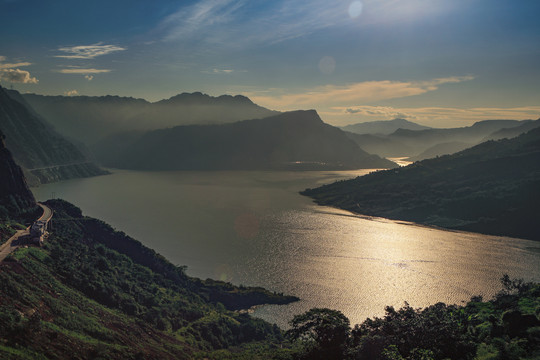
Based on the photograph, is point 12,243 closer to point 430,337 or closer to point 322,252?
point 430,337

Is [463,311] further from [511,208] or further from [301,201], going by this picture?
[301,201]

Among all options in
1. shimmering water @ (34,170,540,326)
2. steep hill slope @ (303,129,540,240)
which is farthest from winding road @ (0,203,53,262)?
steep hill slope @ (303,129,540,240)

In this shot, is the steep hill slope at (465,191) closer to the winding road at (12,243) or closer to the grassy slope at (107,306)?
the grassy slope at (107,306)

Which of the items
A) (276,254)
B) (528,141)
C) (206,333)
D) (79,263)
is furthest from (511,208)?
(79,263)

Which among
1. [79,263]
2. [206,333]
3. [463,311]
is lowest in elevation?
[206,333]

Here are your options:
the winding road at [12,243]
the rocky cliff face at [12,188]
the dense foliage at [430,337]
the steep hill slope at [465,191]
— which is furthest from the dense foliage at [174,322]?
the steep hill slope at [465,191]

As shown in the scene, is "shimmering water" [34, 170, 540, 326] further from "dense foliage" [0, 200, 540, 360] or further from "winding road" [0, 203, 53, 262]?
"winding road" [0, 203, 53, 262]
